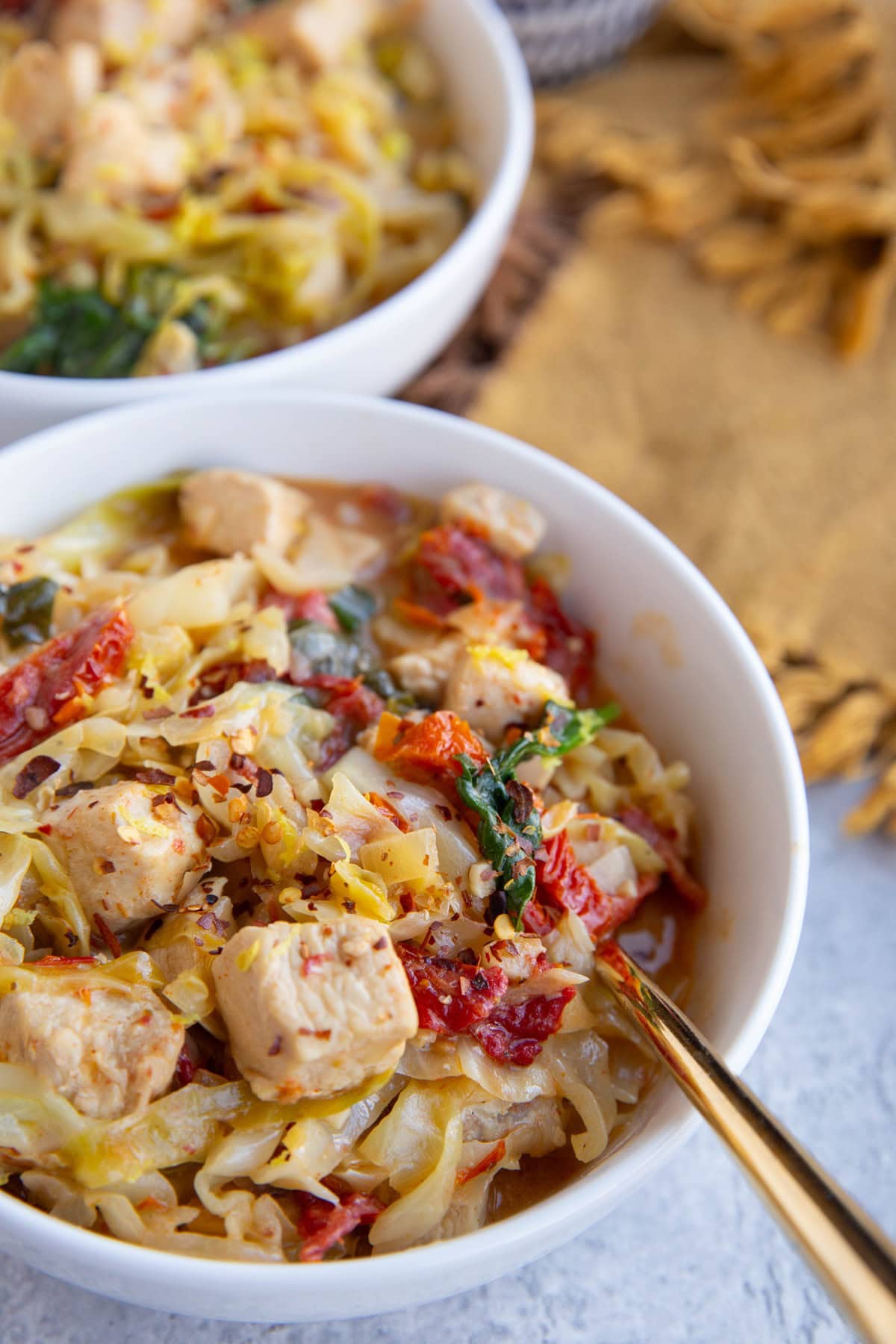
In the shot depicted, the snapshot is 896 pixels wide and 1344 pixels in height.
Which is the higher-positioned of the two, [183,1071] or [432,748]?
[432,748]

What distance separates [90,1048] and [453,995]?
0.64 m

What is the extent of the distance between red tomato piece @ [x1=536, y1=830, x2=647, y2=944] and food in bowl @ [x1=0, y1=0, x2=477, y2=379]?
1823 millimetres

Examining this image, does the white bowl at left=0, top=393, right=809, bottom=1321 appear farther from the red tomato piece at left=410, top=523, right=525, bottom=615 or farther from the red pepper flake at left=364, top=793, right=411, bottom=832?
the red pepper flake at left=364, top=793, right=411, bottom=832

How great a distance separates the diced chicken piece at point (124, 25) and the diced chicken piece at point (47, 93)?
128mm

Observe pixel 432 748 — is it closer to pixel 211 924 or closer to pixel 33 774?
pixel 211 924

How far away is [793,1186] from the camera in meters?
1.88

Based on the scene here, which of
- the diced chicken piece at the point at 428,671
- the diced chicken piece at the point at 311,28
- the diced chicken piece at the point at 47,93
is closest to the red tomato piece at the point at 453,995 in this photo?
the diced chicken piece at the point at 428,671

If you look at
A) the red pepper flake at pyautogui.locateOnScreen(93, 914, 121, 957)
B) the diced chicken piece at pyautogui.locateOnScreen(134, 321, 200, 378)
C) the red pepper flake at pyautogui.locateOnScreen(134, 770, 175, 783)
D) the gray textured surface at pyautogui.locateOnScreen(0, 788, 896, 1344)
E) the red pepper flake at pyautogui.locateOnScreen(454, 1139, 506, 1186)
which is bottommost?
the gray textured surface at pyautogui.locateOnScreen(0, 788, 896, 1344)

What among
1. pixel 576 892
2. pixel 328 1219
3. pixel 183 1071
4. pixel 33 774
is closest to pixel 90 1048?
pixel 183 1071

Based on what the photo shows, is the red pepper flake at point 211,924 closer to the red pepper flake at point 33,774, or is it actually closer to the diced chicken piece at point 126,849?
the diced chicken piece at point 126,849

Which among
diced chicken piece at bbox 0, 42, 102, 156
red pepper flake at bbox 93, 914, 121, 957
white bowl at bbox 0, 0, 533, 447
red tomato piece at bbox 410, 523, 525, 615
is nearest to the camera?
red pepper flake at bbox 93, 914, 121, 957

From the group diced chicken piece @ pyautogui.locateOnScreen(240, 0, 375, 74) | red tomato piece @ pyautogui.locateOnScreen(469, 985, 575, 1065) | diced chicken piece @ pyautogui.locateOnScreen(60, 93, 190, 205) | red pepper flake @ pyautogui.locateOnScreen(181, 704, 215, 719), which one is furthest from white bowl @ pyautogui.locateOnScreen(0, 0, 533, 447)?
red tomato piece @ pyautogui.locateOnScreen(469, 985, 575, 1065)

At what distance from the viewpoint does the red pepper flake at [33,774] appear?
8.40 ft

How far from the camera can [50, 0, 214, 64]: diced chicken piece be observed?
13.2 feet
